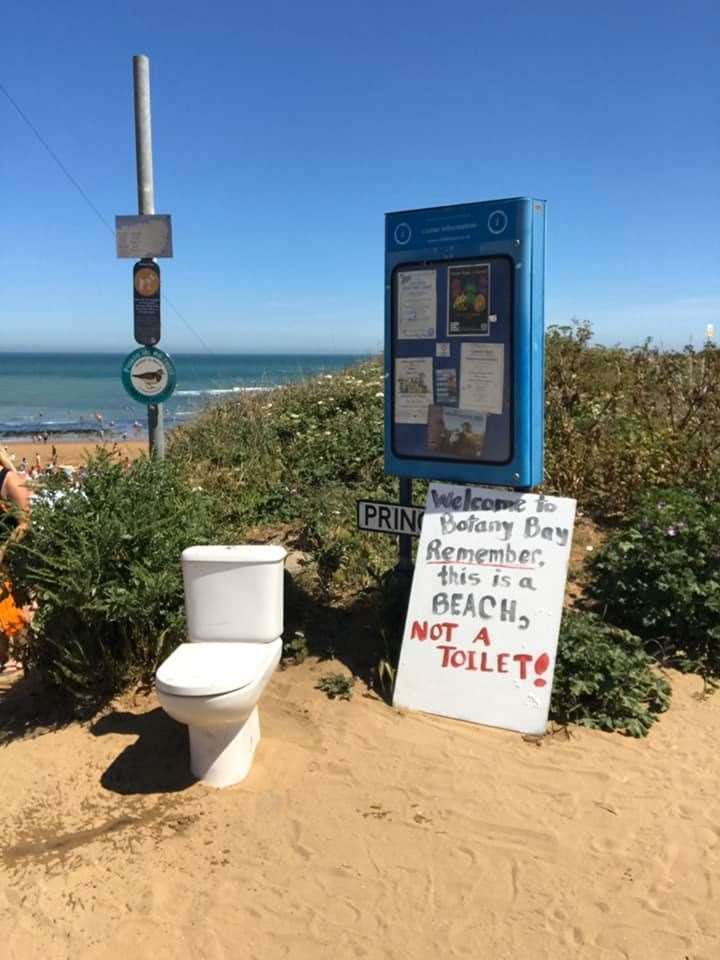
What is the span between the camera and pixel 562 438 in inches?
280

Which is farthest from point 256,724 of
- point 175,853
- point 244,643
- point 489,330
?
point 489,330

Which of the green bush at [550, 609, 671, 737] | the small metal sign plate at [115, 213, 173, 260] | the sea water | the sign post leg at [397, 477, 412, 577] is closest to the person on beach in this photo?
the sign post leg at [397, 477, 412, 577]

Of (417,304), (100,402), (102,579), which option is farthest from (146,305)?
(100,402)

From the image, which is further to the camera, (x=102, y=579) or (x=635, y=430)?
(x=635, y=430)

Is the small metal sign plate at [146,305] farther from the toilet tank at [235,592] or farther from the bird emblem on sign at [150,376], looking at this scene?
the toilet tank at [235,592]

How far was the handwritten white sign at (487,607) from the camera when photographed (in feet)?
→ 13.8

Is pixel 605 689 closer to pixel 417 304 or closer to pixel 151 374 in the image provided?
pixel 417 304

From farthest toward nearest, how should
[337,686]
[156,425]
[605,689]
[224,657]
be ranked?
[156,425] → [337,686] → [605,689] → [224,657]

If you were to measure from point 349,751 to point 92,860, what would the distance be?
4.15 feet

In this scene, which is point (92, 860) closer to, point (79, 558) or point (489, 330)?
point (79, 558)

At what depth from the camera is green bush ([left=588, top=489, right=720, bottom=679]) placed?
4742 mm

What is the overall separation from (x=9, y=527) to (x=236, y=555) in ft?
4.57

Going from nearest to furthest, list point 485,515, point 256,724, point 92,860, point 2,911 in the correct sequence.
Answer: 1. point 2,911
2. point 92,860
3. point 256,724
4. point 485,515

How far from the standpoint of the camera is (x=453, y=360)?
4.54 m
